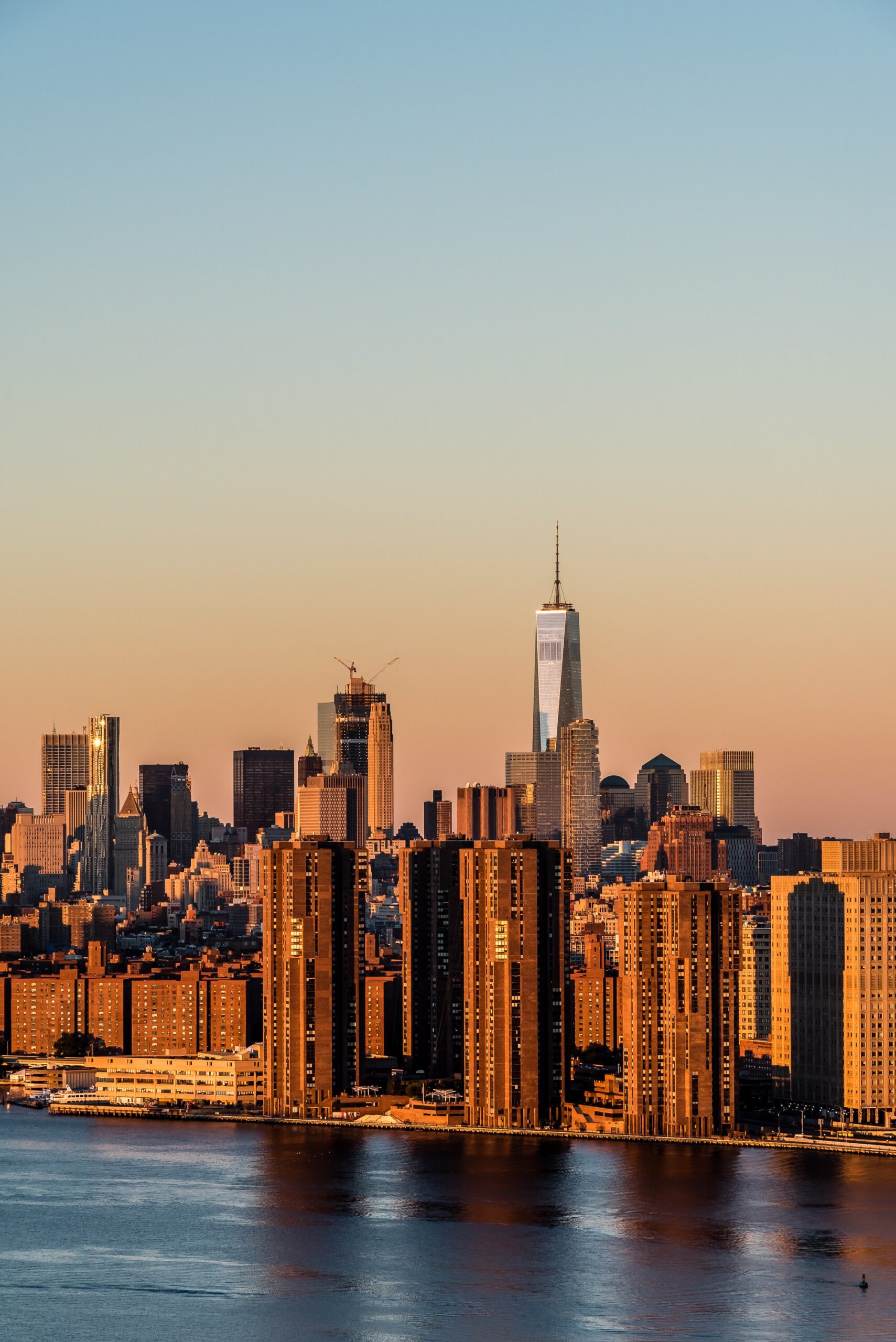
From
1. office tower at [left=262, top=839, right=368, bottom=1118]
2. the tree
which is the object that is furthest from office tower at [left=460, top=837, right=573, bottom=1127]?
the tree

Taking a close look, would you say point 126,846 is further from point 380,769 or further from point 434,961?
point 434,961

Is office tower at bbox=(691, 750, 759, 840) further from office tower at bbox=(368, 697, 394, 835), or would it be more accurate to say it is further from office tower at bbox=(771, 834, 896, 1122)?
office tower at bbox=(771, 834, 896, 1122)

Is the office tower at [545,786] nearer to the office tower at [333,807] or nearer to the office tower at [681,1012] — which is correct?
the office tower at [333,807]

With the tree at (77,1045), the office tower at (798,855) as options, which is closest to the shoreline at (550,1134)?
Result: the tree at (77,1045)

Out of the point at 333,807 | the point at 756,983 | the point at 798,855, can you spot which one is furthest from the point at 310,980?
the point at 333,807

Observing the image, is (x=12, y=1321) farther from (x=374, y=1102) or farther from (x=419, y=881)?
(x=419, y=881)

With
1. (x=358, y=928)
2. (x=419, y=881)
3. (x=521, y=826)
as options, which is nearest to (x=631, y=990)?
(x=358, y=928)
